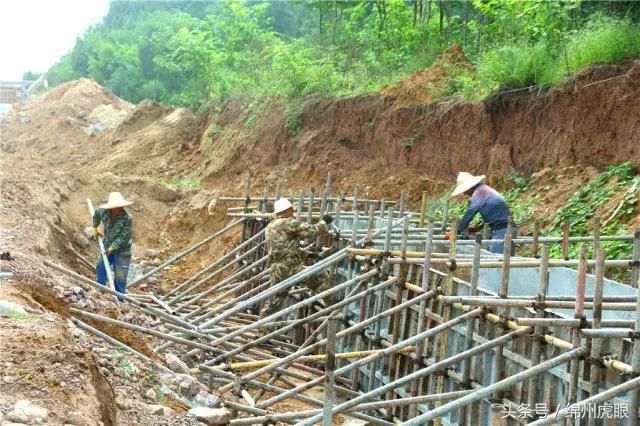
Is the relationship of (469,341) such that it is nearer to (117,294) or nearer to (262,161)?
(117,294)

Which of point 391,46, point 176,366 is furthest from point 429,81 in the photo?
point 176,366

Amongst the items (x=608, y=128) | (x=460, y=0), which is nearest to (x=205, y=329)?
(x=608, y=128)

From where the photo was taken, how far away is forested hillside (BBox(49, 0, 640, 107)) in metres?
15.3

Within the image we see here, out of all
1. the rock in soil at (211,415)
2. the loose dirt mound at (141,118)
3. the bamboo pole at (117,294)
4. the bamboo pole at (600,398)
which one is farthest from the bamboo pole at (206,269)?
the loose dirt mound at (141,118)

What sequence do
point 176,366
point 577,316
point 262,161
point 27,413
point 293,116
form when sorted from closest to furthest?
1. point 27,413
2. point 577,316
3. point 176,366
4. point 293,116
5. point 262,161

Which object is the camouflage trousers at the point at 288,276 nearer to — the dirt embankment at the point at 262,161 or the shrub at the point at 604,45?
the dirt embankment at the point at 262,161

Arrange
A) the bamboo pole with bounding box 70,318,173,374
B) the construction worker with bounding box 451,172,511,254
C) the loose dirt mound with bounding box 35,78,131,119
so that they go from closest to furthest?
the bamboo pole with bounding box 70,318,173,374 < the construction worker with bounding box 451,172,511,254 < the loose dirt mound with bounding box 35,78,131,119

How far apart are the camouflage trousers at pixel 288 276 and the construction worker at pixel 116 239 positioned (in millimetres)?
2060

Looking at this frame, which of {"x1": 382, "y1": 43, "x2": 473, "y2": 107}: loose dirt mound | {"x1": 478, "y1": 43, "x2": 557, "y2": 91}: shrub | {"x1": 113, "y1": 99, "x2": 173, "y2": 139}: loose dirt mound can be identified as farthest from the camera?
{"x1": 113, "y1": 99, "x2": 173, "y2": 139}: loose dirt mound

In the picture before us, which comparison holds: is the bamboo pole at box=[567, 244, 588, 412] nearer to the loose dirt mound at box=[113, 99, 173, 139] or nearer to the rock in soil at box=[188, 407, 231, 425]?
the rock in soil at box=[188, 407, 231, 425]

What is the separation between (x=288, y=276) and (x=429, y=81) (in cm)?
788

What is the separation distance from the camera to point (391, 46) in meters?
24.4

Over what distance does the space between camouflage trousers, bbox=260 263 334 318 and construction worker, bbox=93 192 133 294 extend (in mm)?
2060

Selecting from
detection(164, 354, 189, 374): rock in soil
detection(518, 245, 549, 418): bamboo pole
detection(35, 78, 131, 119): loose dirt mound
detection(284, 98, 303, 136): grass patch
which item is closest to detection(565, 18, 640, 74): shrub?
detection(284, 98, 303, 136): grass patch
